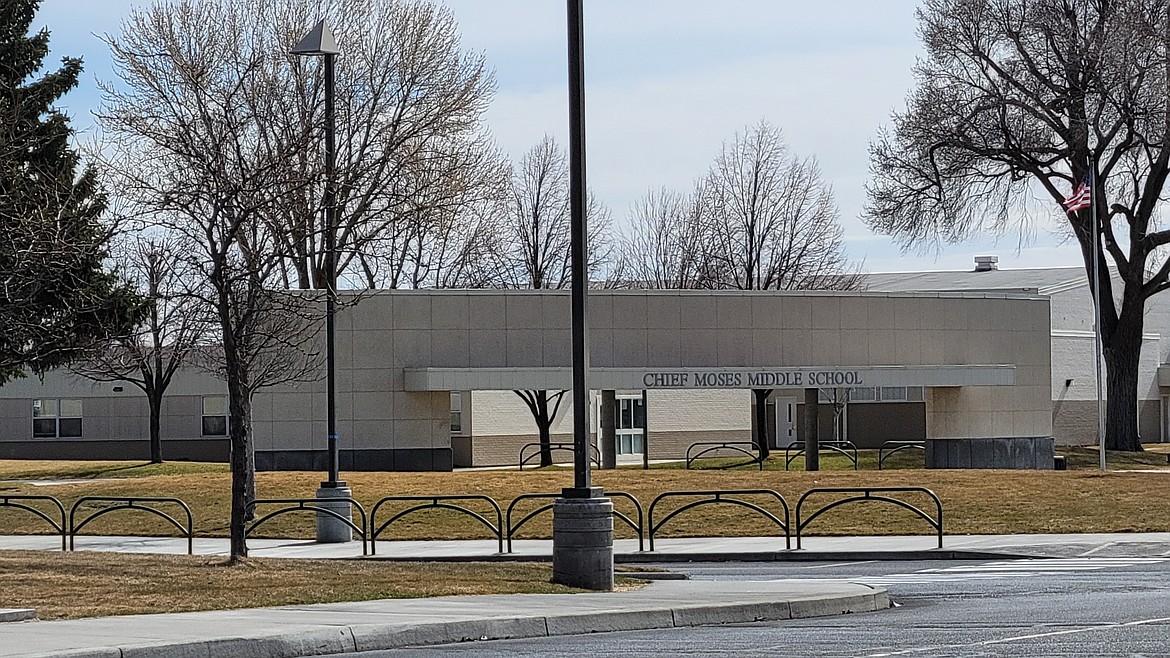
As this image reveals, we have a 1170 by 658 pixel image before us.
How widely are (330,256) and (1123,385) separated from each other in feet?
112

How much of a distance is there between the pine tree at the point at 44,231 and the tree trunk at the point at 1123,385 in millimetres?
31254

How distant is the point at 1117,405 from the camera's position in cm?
4906

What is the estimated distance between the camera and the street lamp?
2220 centimetres

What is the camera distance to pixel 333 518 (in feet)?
83.9

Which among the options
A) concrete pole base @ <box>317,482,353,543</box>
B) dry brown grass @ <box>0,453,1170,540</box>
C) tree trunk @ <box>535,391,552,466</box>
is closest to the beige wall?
dry brown grass @ <box>0,453,1170,540</box>

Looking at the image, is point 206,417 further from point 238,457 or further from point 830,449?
point 238,457

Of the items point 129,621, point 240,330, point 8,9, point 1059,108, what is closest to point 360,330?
point 8,9

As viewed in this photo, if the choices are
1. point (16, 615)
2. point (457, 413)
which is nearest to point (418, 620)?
point (16, 615)

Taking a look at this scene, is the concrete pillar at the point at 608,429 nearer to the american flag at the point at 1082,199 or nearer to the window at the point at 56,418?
the american flag at the point at 1082,199

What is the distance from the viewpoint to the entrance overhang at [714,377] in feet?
127

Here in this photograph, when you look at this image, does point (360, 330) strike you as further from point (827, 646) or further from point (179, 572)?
point (827, 646)

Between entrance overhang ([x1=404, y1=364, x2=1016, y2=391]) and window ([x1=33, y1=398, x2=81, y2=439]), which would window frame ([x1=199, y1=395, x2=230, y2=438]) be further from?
entrance overhang ([x1=404, y1=364, x2=1016, y2=391])

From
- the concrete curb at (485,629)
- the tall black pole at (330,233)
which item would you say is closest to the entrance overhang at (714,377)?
the tall black pole at (330,233)

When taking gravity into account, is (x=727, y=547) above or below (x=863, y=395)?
below
